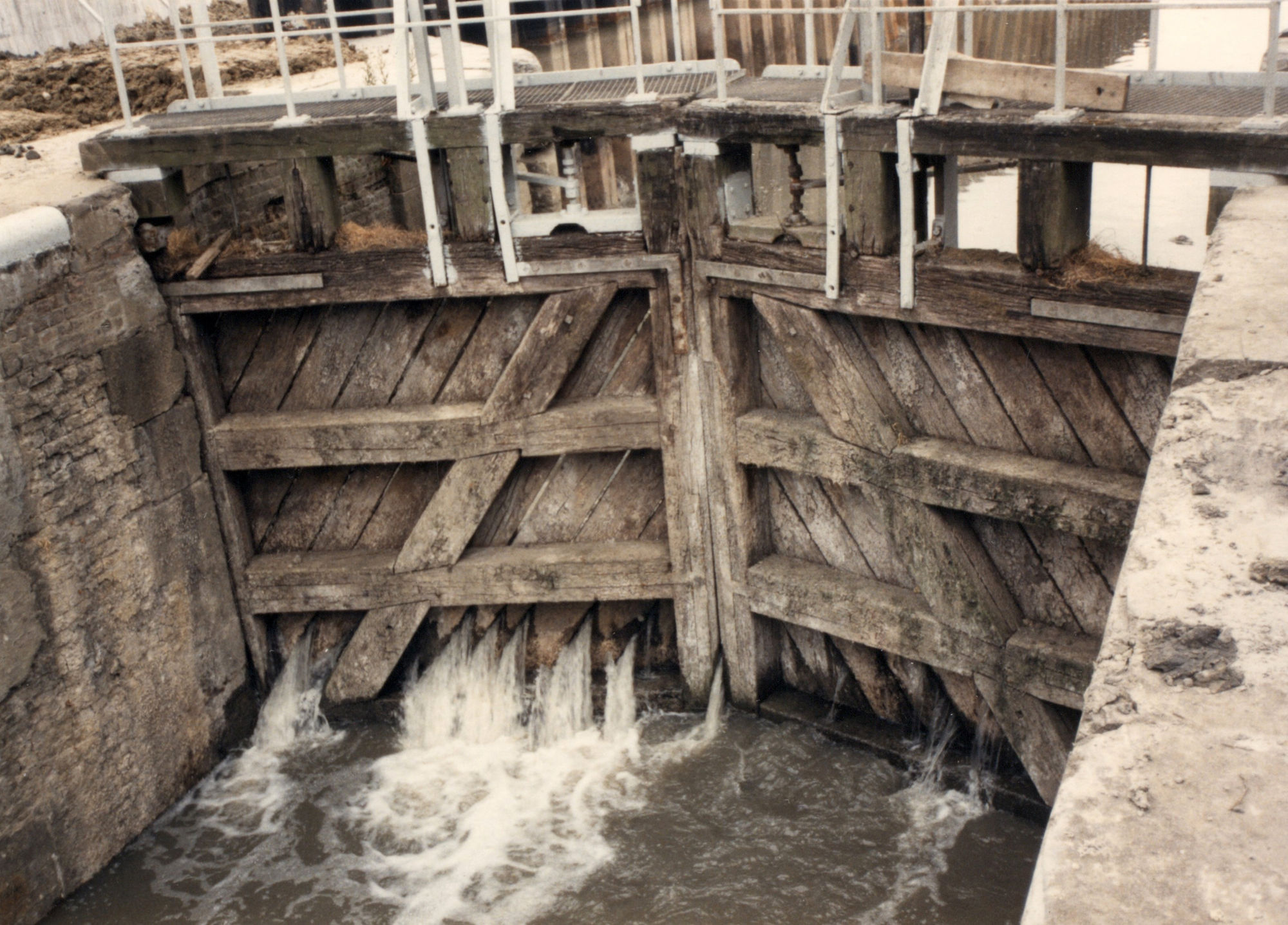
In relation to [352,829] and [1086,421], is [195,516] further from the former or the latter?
[1086,421]

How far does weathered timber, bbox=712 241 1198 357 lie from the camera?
5.09 m

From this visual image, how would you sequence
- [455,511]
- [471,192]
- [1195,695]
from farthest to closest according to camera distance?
[455,511] → [471,192] → [1195,695]

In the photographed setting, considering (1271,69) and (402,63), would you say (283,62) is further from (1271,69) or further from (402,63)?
(1271,69)

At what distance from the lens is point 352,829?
22.1 ft

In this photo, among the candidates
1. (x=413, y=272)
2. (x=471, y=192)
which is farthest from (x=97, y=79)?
(x=471, y=192)

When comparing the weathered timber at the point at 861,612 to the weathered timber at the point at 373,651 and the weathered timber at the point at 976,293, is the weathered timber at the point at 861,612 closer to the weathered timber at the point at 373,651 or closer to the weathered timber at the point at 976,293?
the weathered timber at the point at 976,293

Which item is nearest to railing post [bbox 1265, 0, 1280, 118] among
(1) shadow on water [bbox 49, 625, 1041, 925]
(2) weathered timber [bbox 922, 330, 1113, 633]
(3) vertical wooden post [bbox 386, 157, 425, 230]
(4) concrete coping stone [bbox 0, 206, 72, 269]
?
(2) weathered timber [bbox 922, 330, 1113, 633]

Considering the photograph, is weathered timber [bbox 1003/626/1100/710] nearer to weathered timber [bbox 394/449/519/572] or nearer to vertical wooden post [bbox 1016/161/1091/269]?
vertical wooden post [bbox 1016/161/1091/269]

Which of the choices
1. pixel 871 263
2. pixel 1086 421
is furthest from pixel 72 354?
pixel 1086 421

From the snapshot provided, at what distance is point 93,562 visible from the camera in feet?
21.1

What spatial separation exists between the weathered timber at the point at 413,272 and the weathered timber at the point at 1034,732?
8.82ft

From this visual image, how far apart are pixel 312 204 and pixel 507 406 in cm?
148

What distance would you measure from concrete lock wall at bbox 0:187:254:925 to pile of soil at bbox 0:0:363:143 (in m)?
2.52

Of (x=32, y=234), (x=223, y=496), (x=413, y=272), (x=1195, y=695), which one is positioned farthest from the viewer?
(x=223, y=496)
